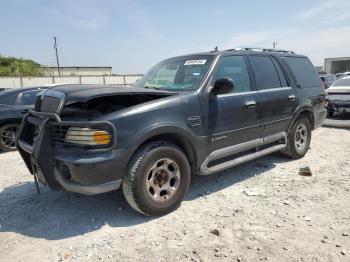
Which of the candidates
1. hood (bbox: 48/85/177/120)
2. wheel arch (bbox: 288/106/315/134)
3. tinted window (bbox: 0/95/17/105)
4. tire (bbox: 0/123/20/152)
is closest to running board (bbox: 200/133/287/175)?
wheel arch (bbox: 288/106/315/134)

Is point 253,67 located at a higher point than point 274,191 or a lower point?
higher

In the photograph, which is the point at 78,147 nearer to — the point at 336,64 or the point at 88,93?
the point at 88,93

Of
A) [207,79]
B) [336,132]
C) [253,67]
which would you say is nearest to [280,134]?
[253,67]

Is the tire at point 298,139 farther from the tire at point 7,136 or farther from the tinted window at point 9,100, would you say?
the tinted window at point 9,100

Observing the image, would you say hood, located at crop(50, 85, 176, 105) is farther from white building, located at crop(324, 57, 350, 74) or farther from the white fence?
white building, located at crop(324, 57, 350, 74)

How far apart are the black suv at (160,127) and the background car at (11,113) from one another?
370 centimetres

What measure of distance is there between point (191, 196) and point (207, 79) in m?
1.54

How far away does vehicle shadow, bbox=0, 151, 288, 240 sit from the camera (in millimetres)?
3590

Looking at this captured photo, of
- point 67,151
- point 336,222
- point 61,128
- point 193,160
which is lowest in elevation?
point 336,222

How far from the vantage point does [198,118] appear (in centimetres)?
402

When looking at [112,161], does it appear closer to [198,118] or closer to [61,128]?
[61,128]

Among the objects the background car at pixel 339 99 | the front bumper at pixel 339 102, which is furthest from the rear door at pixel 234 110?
the background car at pixel 339 99

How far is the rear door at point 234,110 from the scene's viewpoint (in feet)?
13.9

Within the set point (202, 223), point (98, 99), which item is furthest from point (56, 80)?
point (202, 223)
